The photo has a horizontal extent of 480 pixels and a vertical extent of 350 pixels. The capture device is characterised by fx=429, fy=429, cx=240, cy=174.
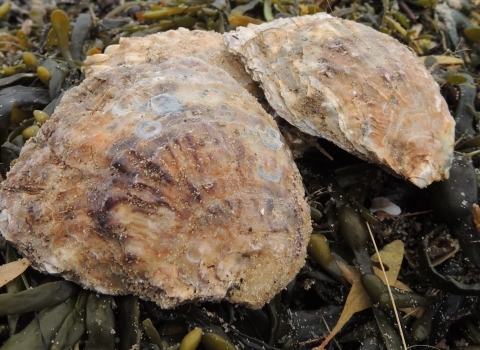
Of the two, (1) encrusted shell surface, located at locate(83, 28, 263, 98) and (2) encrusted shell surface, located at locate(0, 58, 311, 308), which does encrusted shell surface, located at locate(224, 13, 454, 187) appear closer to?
(1) encrusted shell surface, located at locate(83, 28, 263, 98)

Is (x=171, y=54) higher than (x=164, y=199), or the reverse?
(x=171, y=54)

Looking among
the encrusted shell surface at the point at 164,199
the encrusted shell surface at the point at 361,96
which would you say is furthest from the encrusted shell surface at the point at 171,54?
the encrusted shell surface at the point at 164,199

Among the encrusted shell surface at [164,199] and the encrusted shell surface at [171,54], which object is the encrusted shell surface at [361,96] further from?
the encrusted shell surface at [164,199]

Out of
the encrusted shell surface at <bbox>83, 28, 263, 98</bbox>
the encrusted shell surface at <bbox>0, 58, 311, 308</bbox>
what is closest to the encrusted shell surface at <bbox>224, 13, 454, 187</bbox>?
the encrusted shell surface at <bbox>83, 28, 263, 98</bbox>

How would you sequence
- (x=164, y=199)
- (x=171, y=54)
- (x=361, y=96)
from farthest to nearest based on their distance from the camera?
1. (x=171, y=54)
2. (x=361, y=96)
3. (x=164, y=199)

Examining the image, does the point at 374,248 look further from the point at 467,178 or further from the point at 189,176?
the point at 189,176

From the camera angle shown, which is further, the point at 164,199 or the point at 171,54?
the point at 171,54

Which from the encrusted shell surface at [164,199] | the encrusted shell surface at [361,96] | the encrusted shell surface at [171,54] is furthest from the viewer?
the encrusted shell surface at [171,54]
